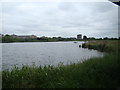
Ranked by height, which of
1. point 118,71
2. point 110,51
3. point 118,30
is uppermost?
point 118,30

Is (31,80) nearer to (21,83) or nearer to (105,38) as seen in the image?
(21,83)

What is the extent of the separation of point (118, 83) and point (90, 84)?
0.57 metres

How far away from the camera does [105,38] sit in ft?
10.1

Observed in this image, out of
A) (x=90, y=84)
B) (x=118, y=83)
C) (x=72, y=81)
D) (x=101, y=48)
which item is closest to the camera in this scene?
(x=118, y=83)

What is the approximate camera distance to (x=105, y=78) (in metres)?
2.53

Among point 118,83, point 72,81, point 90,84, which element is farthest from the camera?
point 72,81

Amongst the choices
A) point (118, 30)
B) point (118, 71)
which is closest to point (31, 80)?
point (118, 71)

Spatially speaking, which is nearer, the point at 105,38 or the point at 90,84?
the point at 90,84

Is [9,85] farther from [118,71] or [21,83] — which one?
[118,71]

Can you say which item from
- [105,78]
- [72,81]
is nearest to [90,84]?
[105,78]

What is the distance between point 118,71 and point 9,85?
3.37 m

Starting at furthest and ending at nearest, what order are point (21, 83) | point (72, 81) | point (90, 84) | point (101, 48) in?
1. point (21, 83)
2. point (72, 81)
3. point (101, 48)
4. point (90, 84)

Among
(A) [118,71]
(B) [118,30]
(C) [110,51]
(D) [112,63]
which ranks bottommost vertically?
(A) [118,71]

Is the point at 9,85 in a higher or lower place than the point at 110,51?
lower
